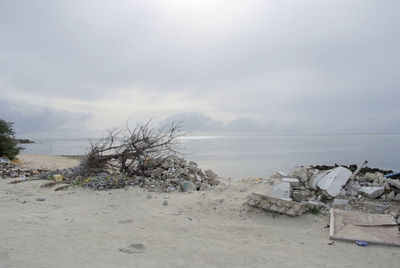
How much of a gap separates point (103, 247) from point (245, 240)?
2174mm

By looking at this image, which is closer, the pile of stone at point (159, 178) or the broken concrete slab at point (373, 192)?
the broken concrete slab at point (373, 192)

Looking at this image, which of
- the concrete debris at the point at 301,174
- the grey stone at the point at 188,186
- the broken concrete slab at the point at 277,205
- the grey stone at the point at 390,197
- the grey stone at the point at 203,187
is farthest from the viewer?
the grey stone at the point at 203,187

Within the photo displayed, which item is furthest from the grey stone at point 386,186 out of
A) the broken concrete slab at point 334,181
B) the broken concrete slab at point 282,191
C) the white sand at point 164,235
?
the broken concrete slab at point 282,191

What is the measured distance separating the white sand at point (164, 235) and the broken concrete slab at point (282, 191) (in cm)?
54

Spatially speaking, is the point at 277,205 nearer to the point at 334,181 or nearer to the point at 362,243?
the point at 334,181

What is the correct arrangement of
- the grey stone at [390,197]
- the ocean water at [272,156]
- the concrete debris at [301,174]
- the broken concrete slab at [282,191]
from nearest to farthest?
the grey stone at [390,197] → the broken concrete slab at [282,191] → the concrete debris at [301,174] → the ocean water at [272,156]

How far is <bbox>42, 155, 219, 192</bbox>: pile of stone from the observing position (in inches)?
321

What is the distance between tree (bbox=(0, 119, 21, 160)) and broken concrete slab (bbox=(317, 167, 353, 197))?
689 inches

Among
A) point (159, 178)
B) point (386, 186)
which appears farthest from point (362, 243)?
point (159, 178)

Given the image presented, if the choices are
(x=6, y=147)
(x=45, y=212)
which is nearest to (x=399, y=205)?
(x=45, y=212)

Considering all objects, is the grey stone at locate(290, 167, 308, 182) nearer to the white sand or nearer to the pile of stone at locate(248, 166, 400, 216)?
the pile of stone at locate(248, 166, 400, 216)

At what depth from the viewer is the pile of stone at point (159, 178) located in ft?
26.7

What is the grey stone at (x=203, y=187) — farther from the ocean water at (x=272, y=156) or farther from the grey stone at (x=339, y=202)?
the grey stone at (x=339, y=202)

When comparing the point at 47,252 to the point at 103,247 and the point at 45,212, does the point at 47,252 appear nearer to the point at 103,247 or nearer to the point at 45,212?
the point at 103,247
